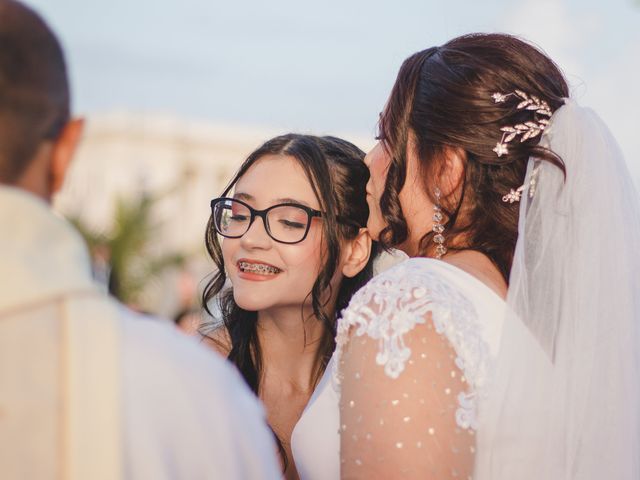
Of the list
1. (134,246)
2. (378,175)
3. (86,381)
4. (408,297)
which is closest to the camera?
(86,381)

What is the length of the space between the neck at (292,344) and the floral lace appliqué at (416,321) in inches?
59.2

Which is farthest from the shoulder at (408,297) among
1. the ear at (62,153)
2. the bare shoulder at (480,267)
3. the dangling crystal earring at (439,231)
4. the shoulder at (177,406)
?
the ear at (62,153)

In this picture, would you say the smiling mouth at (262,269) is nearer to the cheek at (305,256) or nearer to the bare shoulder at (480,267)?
the cheek at (305,256)

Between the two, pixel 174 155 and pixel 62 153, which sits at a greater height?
pixel 62 153

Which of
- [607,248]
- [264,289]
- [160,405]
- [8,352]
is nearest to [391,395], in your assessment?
[607,248]

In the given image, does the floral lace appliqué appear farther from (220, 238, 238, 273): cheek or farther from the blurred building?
the blurred building

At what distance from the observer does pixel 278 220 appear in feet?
13.3

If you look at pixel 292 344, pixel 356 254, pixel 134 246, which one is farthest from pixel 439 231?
pixel 134 246

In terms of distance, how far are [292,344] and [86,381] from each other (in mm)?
2733

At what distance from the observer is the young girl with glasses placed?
4.04 meters

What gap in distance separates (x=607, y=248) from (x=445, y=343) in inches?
26.0

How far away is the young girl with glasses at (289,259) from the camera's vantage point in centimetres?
404

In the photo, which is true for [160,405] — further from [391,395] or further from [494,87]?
[494,87]

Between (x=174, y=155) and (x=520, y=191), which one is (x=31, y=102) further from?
(x=174, y=155)
